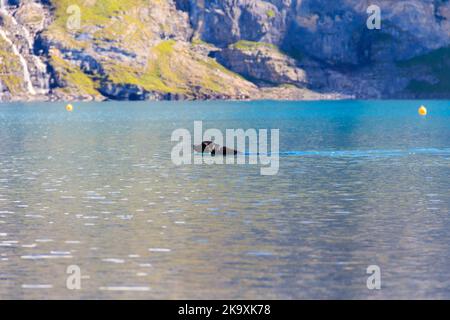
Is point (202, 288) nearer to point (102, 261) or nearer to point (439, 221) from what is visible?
point (102, 261)

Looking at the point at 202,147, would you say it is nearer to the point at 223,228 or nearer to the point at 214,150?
the point at 214,150

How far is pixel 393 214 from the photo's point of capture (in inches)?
2938

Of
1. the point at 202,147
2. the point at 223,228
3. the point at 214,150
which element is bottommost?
the point at 214,150

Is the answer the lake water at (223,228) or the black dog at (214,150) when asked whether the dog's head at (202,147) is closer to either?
the black dog at (214,150)

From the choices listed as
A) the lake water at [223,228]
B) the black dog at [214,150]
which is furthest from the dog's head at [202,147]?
the lake water at [223,228]

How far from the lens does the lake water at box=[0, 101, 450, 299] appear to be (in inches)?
2019

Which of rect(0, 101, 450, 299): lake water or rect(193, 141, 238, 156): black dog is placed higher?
rect(0, 101, 450, 299): lake water

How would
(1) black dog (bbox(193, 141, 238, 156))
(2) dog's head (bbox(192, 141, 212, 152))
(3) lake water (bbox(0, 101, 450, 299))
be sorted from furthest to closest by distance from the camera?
(2) dog's head (bbox(192, 141, 212, 152)) < (1) black dog (bbox(193, 141, 238, 156)) < (3) lake water (bbox(0, 101, 450, 299))

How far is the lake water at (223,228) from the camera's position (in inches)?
2019

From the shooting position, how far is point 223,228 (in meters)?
68.2

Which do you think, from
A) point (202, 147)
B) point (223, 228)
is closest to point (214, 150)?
point (202, 147)

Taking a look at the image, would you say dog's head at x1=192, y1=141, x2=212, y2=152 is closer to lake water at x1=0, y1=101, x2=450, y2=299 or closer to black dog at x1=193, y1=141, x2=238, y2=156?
black dog at x1=193, y1=141, x2=238, y2=156

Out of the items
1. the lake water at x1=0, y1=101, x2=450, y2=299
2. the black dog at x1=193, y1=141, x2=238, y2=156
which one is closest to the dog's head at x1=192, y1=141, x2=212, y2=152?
the black dog at x1=193, y1=141, x2=238, y2=156

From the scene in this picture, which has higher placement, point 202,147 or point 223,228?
point 223,228
